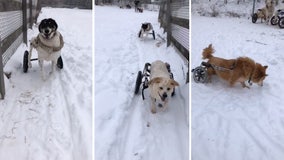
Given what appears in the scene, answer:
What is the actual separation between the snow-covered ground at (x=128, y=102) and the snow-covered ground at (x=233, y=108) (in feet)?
0.29

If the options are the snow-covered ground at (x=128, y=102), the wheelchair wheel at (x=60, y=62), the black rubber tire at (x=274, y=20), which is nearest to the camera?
the snow-covered ground at (x=128, y=102)

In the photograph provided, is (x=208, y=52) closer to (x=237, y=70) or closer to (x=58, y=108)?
A: (x=237, y=70)

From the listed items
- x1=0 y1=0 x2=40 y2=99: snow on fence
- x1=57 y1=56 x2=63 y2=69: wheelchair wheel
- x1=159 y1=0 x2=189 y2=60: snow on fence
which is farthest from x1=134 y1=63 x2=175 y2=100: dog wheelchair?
x1=0 y1=0 x2=40 y2=99: snow on fence

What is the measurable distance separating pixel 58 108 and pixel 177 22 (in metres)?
0.64

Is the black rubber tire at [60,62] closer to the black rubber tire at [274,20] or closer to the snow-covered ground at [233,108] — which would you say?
the snow-covered ground at [233,108]

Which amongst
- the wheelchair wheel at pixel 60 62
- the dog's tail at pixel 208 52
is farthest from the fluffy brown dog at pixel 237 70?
the wheelchair wheel at pixel 60 62

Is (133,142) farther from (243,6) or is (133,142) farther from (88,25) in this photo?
(243,6)

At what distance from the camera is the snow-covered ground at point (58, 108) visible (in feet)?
3.47

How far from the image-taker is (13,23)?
6.58 ft

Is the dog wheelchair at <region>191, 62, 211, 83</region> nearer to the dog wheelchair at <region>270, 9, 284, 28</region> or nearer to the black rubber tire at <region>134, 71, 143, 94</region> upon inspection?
the black rubber tire at <region>134, 71, 143, 94</region>

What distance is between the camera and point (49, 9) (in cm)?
136

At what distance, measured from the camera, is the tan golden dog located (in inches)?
47.4

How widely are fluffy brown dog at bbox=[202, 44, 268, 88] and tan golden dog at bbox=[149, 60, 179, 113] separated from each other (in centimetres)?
28

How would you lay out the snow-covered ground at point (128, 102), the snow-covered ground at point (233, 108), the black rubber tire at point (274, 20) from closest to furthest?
1. the snow-covered ground at point (128, 102)
2. the snow-covered ground at point (233, 108)
3. the black rubber tire at point (274, 20)
